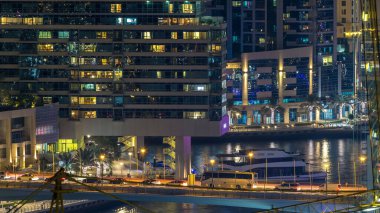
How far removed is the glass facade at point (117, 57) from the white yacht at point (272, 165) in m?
2.74

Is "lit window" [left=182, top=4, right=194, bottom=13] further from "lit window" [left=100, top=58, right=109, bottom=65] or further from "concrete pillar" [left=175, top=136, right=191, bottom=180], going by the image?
"concrete pillar" [left=175, top=136, right=191, bottom=180]

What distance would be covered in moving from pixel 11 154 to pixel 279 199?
423 inches

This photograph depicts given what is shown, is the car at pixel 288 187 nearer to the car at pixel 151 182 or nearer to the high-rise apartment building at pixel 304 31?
the car at pixel 151 182

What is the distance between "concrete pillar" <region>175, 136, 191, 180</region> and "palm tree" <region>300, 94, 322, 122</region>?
67.2 feet

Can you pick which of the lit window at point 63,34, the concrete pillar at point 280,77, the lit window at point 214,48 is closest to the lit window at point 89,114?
the lit window at point 63,34

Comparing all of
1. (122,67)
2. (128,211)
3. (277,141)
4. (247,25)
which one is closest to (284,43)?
(247,25)

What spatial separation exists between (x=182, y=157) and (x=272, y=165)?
4.16m

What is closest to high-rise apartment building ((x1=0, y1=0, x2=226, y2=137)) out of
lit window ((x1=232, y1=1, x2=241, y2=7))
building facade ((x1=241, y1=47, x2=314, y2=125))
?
A: building facade ((x1=241, y1=47, x2=314, y2=125))

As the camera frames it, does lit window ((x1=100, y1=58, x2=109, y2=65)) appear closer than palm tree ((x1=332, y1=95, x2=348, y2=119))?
Yes

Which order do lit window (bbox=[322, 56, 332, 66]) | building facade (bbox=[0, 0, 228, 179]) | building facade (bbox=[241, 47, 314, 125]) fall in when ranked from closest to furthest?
building facade (bbox=[0, 0, 228, 179]), building facade (bbox=[241, 47, 314, 125]), lit window (bbox=[322, 56, 332, 66])

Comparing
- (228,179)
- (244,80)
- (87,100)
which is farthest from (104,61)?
(244,80)

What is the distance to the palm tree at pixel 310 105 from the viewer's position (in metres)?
72.8

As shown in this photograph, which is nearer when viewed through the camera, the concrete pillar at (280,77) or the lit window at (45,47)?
the lit window at (45,47)

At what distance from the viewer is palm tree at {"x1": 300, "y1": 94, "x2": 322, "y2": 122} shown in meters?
72.8
